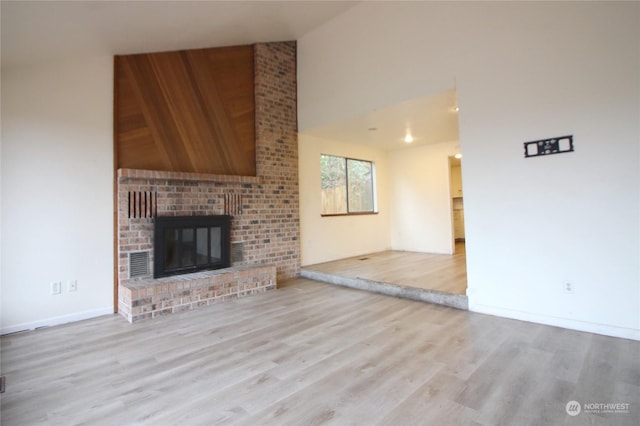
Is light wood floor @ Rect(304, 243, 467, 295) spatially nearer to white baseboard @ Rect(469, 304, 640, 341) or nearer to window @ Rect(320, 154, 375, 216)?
white baseboard @ Rect(469, 304, 640, 341)

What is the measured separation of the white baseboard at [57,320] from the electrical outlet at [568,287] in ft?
15.5

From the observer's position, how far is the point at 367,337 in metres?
2.77

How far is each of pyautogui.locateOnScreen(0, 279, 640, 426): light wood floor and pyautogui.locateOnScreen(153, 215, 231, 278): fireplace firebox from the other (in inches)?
32.7

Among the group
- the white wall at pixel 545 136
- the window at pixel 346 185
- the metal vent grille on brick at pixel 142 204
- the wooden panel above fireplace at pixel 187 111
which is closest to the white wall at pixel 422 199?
the window at pixel 346 185

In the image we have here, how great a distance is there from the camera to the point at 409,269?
16.3 feet

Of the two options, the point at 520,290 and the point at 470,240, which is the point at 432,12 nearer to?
the point at 470,240

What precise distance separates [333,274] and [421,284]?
1382 mm

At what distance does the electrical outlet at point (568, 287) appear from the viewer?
9.14 ft

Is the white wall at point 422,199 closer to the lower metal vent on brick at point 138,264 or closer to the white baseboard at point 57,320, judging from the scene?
the lower metal vent on brick at point 138,264

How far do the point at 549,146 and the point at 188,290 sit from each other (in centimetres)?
408

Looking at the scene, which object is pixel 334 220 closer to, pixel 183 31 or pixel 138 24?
pixel 183 31

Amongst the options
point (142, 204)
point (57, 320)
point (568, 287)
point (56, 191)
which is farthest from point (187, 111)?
point (568, 287)

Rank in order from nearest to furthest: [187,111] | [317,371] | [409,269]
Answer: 1. [317,371]
2. [187,111]
3. [409,269]

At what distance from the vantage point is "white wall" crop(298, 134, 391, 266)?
18.7 feet
